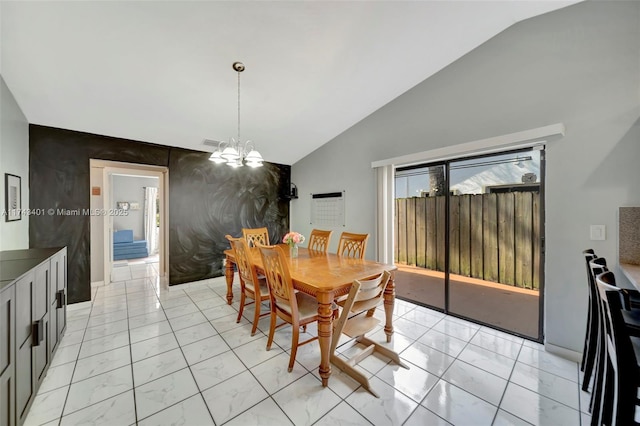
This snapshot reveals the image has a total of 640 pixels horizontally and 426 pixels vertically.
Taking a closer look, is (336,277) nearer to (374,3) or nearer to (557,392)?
(557,392)

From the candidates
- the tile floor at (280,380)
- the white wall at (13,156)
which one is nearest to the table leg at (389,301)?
the tile floor at (280,380)

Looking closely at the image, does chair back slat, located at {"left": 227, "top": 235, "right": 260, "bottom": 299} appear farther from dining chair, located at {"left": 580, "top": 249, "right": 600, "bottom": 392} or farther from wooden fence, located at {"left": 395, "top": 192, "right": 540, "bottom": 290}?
dining chair, located at {"left": 580, "top": 249, "right": 600, "bottom": 392}

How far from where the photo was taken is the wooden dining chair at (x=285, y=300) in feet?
6.18

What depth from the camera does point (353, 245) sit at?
9.89ft

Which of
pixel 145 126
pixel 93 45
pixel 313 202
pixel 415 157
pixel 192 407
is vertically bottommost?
pixel 192 407

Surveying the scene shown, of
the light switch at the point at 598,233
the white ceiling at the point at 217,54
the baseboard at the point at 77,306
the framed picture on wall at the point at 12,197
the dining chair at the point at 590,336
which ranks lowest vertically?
the baseboard at the point at 77,306

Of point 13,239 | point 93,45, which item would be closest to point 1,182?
point 13,239

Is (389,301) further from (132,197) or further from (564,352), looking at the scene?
(132,197)

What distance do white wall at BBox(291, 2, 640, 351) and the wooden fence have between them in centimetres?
32

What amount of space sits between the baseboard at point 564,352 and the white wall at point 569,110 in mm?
32

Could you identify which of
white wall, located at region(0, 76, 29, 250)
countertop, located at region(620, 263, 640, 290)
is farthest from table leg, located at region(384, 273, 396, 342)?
white wall, located at region(0, 76, 29, 250)

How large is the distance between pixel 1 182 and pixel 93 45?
1446 mm

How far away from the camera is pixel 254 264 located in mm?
2369

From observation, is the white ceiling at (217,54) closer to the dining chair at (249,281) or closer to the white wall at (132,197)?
the dining chair at (249,281)
